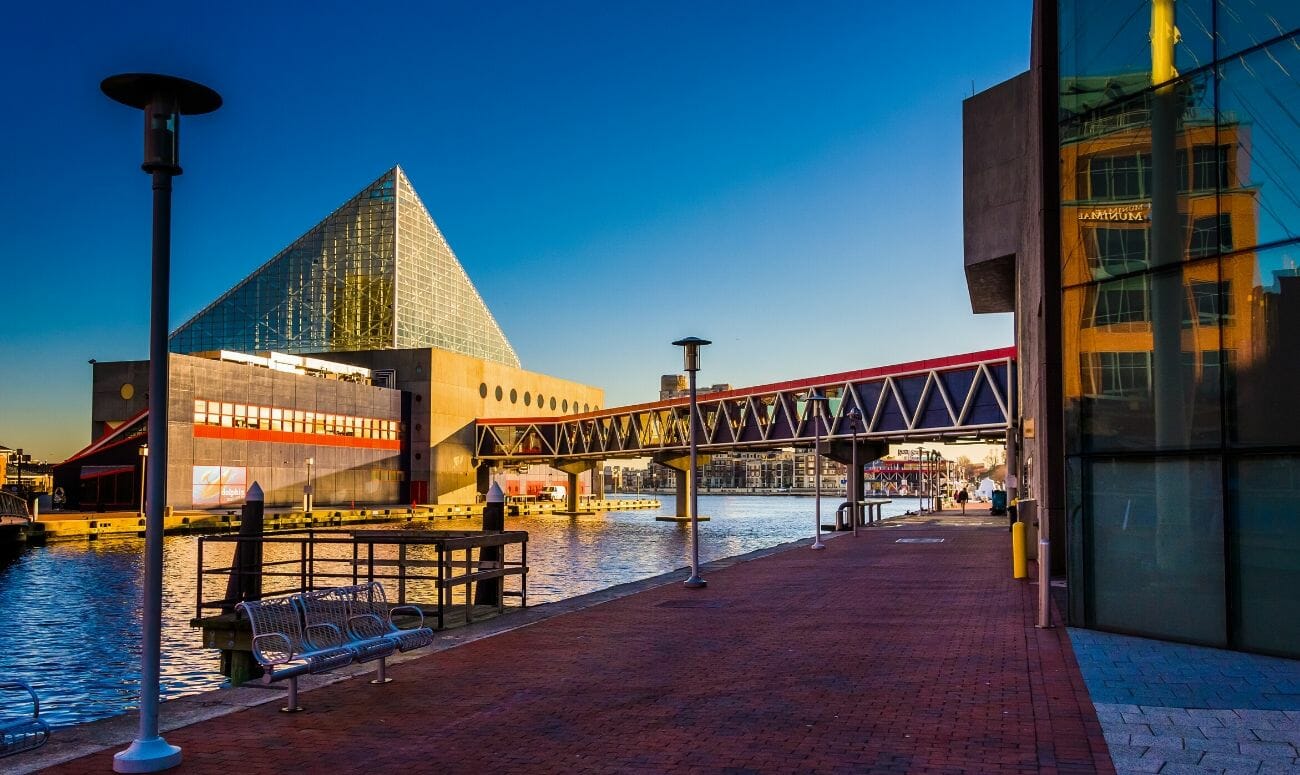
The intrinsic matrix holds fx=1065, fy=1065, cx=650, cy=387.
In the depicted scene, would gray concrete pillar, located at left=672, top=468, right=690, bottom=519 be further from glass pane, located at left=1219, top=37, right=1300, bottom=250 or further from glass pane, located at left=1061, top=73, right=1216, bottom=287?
glass pane, located at left=1219, top=37, right=1300, bottom=250

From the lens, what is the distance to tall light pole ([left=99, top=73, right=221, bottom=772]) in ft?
25.9

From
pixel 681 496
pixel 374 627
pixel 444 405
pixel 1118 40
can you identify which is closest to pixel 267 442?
pixel 444 405

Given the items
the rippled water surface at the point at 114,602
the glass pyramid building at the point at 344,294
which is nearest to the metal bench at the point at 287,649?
the rippled water surface at the point at 114,602

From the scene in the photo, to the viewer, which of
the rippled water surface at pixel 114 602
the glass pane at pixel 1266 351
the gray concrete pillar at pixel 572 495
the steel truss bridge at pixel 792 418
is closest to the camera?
the glass pane at pixel 1266 351

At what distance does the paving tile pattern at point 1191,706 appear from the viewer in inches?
302

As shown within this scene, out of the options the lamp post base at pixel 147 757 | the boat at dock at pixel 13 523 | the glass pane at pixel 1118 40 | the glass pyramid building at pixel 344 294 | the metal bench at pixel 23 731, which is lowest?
the boat at dock at pixel 13 523

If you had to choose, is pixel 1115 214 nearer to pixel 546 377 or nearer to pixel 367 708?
pixel 367 708

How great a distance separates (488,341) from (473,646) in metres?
116

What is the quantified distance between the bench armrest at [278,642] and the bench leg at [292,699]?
192 mm

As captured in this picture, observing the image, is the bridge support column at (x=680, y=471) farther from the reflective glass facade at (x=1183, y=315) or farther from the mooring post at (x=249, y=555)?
the reflective glass facade at (x=1183, y=315)

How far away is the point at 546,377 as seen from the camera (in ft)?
372

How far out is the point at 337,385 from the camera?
85.8 metres

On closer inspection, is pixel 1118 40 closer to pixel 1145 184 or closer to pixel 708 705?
pixel 1145 184

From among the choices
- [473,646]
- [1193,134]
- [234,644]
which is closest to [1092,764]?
[473,646]
